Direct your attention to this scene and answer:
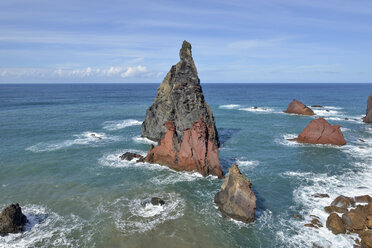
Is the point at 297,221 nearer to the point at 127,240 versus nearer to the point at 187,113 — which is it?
the point at 127,240

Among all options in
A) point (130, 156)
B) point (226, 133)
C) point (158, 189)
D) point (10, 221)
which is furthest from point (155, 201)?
point (226, 133)

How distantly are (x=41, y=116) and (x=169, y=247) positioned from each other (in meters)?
75.0

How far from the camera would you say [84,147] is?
49812 millimetres

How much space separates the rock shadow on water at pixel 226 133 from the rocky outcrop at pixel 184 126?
4505 mm

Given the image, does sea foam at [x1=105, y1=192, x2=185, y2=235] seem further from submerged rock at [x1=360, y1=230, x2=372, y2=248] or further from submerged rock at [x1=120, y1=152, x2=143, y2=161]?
submerged rock at [x1=360, y1=230, x2=372, y2=248]

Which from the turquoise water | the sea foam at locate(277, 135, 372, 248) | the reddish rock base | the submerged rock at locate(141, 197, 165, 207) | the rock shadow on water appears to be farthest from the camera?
the rock shadow on water

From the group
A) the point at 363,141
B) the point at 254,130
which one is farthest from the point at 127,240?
the point at 363,141

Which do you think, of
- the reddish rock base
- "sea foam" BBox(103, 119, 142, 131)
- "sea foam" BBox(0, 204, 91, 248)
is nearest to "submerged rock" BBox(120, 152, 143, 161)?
the reddish rock base

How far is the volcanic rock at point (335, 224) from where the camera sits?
949 inches

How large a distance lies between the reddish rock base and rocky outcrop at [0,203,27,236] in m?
20.6

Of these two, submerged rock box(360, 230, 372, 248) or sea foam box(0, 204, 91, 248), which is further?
sea foam box(0, 204, 91, 248)

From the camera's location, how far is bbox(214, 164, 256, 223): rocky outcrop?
26.1 m

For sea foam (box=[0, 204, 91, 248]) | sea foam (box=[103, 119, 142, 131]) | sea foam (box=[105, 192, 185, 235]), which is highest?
sea foam (box=[103, 119, 142, 131])

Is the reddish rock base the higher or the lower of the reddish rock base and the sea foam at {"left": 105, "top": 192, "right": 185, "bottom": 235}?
the higher
